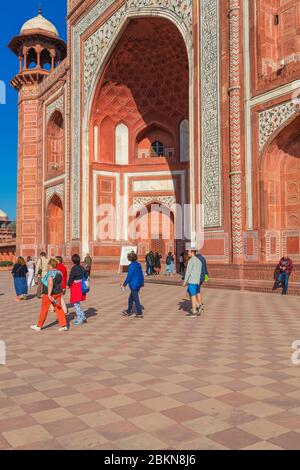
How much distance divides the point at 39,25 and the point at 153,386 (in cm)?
2745

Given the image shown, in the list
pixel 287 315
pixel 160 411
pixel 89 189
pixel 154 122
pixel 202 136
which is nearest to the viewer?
pixel 160 411

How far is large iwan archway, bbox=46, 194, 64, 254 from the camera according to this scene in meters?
26.1

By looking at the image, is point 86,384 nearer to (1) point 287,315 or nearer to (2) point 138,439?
(2) point 138,439

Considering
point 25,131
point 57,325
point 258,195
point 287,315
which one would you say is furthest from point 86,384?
point 25,131

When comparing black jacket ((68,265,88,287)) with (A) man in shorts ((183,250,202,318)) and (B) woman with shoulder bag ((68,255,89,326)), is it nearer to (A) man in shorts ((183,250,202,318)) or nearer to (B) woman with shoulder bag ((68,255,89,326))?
(B) woman with shoulder bag ((68,255,89,326))

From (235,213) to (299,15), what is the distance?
6330mm

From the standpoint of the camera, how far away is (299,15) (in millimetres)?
13273

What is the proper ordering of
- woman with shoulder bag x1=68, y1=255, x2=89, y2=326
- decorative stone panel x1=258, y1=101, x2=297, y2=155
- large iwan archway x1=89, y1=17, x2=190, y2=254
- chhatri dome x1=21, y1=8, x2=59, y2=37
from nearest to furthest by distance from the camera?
woman with shoulder bag x1=68, y1=255, x2=89, y2=326, decorative stone panel x1=258, y1=101, x2=297, y2=155, large iwan archway x1=89, y1=17, x2=190, y2=254, chhatri dome x1=21, y1=8, x2=59, y2=37

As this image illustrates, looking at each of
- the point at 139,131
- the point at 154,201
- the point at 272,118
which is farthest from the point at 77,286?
the point at 139,131

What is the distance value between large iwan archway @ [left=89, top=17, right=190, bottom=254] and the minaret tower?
20.2 feet

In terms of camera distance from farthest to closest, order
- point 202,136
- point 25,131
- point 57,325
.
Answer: point 25,131
point 202,136
point 57,325

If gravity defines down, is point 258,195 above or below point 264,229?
above

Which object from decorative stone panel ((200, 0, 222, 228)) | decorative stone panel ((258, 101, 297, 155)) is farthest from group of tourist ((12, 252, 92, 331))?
decorative stone panel ((258, 101, 297, 155))

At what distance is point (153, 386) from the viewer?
3.75 m
